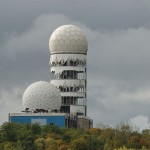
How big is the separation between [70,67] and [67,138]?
43.9 meters

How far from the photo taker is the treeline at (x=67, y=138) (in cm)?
12400

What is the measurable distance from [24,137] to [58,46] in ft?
166

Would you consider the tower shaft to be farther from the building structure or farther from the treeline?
the treeline

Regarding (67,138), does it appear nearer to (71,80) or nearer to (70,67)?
(71,80)

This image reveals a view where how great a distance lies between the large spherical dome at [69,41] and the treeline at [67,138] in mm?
31166

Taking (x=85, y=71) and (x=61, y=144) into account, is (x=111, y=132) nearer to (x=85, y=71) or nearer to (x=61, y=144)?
(x=61, y=144)

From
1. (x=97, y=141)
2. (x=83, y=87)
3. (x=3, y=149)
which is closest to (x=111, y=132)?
(x=97, y=141)

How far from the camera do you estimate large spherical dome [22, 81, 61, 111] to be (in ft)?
541

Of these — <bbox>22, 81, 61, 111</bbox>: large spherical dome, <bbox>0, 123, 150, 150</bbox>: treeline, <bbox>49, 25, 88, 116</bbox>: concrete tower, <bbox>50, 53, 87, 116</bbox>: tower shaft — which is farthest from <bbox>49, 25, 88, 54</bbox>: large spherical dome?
→ <bbox>0, 123, 150, 150</bbox>: treeline

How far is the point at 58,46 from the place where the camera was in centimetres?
17762

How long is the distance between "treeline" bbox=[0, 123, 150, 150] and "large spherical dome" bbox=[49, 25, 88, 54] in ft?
102

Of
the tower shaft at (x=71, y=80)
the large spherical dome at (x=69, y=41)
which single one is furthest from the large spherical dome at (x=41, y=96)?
the large spherical dome at (x=69, y=41)

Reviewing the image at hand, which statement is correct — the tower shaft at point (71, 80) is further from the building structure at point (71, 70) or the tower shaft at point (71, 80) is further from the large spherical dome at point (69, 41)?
the large spherical dome at point (69, 41)

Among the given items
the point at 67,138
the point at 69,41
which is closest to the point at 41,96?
the point at 69,41
